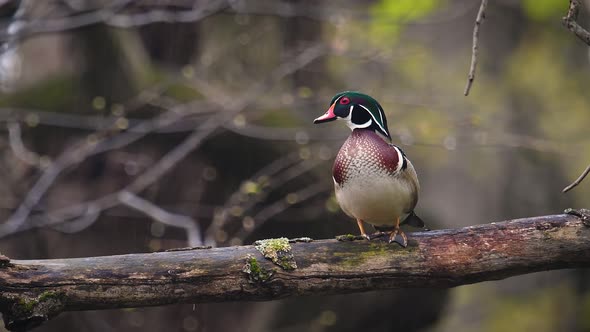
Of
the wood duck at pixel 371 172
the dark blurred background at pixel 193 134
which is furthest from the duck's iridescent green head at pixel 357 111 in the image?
the dark blurred background at pixel 193 134

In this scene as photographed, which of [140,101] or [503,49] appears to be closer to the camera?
[140,101]

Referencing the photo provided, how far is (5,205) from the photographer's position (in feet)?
20.1

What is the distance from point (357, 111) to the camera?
Answer: 12.0 feet

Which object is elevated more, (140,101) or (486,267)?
(140,101)

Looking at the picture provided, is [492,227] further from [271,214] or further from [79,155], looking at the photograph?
[79,155]

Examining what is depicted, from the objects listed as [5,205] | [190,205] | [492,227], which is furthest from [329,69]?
[492,227]

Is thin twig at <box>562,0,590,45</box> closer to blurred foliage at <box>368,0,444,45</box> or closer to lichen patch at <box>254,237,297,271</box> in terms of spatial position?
lichen patch at <box>254,237,297,271</box>

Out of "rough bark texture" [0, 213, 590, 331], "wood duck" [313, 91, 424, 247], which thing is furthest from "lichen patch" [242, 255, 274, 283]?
"wood duck" [313, 91, 424, 247]

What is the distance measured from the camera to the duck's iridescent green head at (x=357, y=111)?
363 centimetres

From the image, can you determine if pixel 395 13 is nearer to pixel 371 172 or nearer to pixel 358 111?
pixel 358 111

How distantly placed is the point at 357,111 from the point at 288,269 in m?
0.89

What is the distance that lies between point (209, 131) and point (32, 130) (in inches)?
61.2

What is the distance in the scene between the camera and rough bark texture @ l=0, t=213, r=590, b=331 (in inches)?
117

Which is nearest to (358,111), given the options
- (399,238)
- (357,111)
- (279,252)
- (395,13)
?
(357,111)
